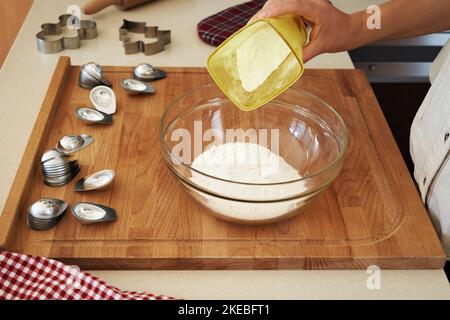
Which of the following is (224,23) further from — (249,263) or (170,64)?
(249,263)

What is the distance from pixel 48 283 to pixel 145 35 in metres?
0.82

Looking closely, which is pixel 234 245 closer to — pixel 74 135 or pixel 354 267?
pixel 354 267

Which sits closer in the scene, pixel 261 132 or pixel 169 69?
pixel 261 132

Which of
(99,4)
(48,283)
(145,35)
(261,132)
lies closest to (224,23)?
(145,35)

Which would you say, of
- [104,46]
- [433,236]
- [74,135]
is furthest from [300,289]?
[104,46]

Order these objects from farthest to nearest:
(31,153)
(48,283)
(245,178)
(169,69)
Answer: (169,69), (31,153), (245,178), (48,283)

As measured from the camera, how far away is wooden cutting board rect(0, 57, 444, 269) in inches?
34.9

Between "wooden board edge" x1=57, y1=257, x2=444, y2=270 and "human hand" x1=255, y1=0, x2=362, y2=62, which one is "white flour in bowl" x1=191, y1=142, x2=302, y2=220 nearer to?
"wooden board edge" x1=57, y1=257, x2=444, y2=270

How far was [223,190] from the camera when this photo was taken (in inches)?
34.7

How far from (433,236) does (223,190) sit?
0.33 m

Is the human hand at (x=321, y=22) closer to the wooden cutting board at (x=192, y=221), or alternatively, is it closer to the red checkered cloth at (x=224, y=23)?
the wooden cutting board at (x=192, y=221)

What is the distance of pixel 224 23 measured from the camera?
1.50 m

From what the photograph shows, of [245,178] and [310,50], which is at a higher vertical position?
[310,50]

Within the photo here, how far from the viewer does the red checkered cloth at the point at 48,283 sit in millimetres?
821
